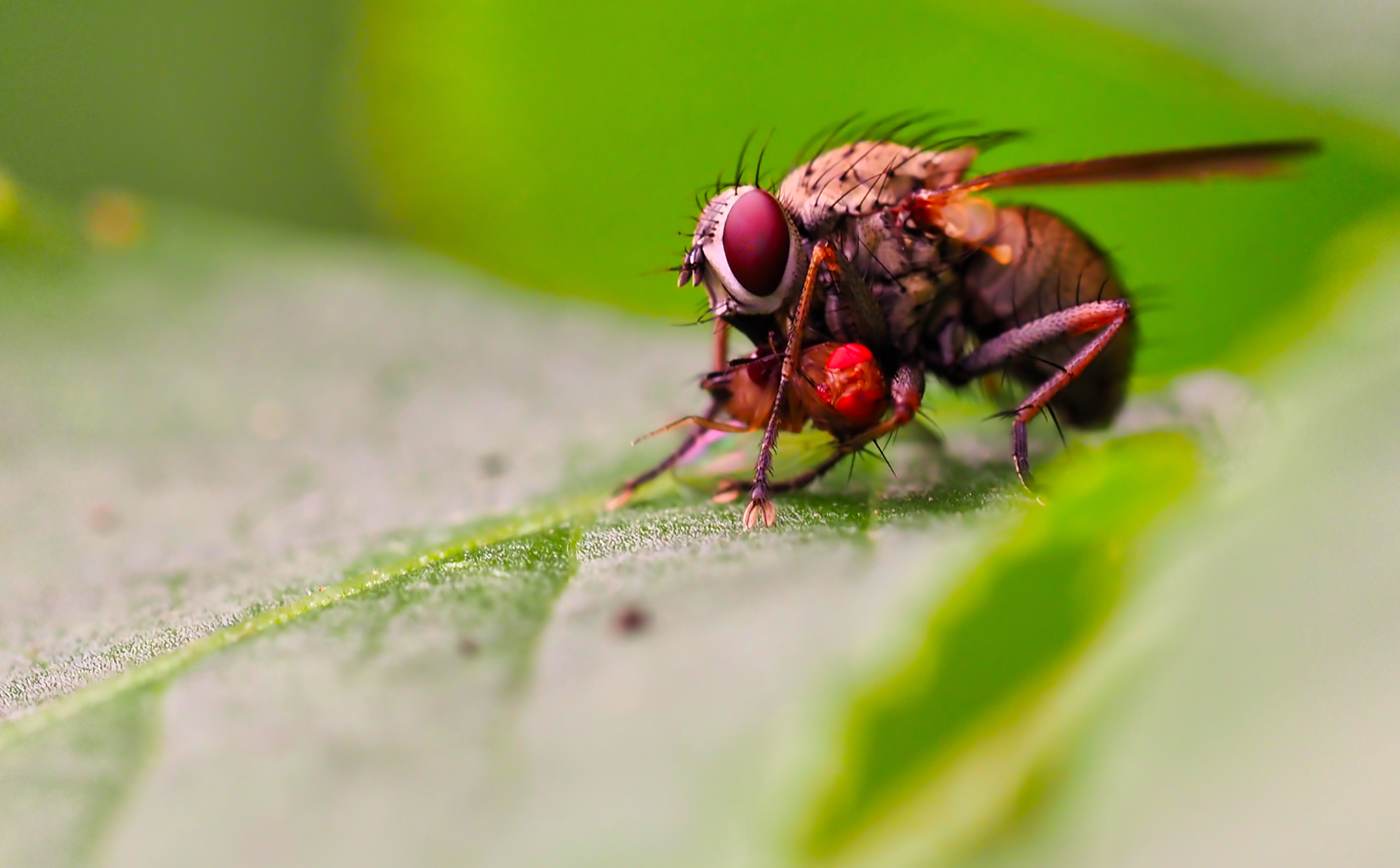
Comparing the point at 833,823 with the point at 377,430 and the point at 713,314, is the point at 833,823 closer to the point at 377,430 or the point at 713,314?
the point at 713,314

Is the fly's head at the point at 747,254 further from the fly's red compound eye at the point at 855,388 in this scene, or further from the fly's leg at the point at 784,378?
the fly's red compound eye at the point at 855,388

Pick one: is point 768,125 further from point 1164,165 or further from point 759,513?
point 759,513

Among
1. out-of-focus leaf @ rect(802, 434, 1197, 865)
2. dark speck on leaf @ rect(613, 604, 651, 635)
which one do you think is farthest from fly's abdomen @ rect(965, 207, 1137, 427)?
dark speck on leaf @ rect(613, 604, 651, 635)

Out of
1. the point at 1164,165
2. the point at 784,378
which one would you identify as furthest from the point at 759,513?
the point at 1164,165

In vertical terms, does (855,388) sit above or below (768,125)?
below

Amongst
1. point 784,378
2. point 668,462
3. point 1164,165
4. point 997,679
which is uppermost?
point 1164,165

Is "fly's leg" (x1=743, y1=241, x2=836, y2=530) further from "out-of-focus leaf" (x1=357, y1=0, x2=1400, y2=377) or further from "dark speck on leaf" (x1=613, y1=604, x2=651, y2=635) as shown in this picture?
"out-of-focus leaf" (x1=357, y1=0, x2=1400, y2=377)

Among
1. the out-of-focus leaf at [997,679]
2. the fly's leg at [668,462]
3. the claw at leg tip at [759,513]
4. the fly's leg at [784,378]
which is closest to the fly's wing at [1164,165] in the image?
the fly's leg at [784,378]

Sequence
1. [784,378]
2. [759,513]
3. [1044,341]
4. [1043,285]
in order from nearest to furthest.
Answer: [759,513]
[784,378]
[1044,341]
[1043,285]
